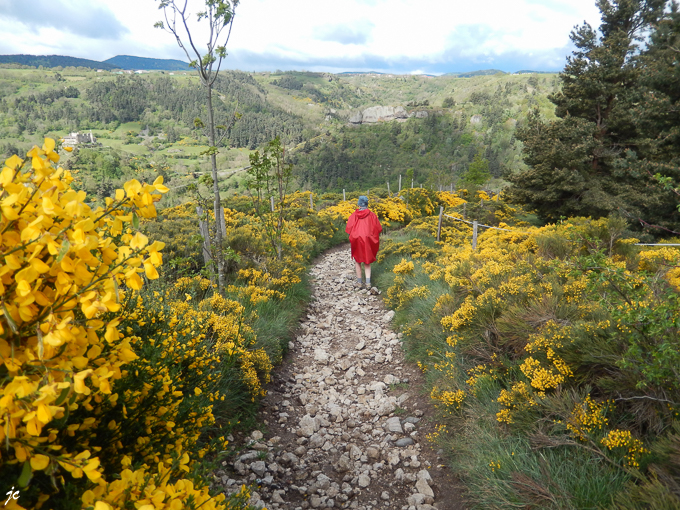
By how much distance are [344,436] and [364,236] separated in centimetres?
445

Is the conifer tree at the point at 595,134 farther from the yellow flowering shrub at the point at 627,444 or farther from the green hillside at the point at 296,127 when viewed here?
the green hillside at the point at 296,127

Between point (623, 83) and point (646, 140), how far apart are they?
3216mm

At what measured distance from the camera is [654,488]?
1.58 meters

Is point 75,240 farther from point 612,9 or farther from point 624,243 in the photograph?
point 612,9

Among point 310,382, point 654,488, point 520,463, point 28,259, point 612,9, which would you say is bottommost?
point 310,382

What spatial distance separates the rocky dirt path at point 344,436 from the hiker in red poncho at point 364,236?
2132mm

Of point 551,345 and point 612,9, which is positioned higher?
point 612,9

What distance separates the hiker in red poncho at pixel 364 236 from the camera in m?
7.14

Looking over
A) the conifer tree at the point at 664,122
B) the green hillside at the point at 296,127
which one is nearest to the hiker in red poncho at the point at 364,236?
the conifer tree at the point at 664,122

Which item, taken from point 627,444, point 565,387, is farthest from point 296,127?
point 627,444

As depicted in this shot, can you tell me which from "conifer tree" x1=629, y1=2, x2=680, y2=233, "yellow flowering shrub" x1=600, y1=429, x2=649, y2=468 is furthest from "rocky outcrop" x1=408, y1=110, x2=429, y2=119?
"yellow flowering shrub" x1=600, y1=429, x2=649, y2=468

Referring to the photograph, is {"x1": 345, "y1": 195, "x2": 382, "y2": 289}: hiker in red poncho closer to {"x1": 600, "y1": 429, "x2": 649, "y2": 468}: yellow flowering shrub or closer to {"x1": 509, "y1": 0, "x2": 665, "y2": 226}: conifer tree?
{"x1": 600, "y1": 429, "x2": 649, "y2": 468}: yellow flowering shrub

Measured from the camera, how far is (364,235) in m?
7.12

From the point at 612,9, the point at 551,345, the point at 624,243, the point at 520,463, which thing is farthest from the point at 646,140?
the point at 520,463
